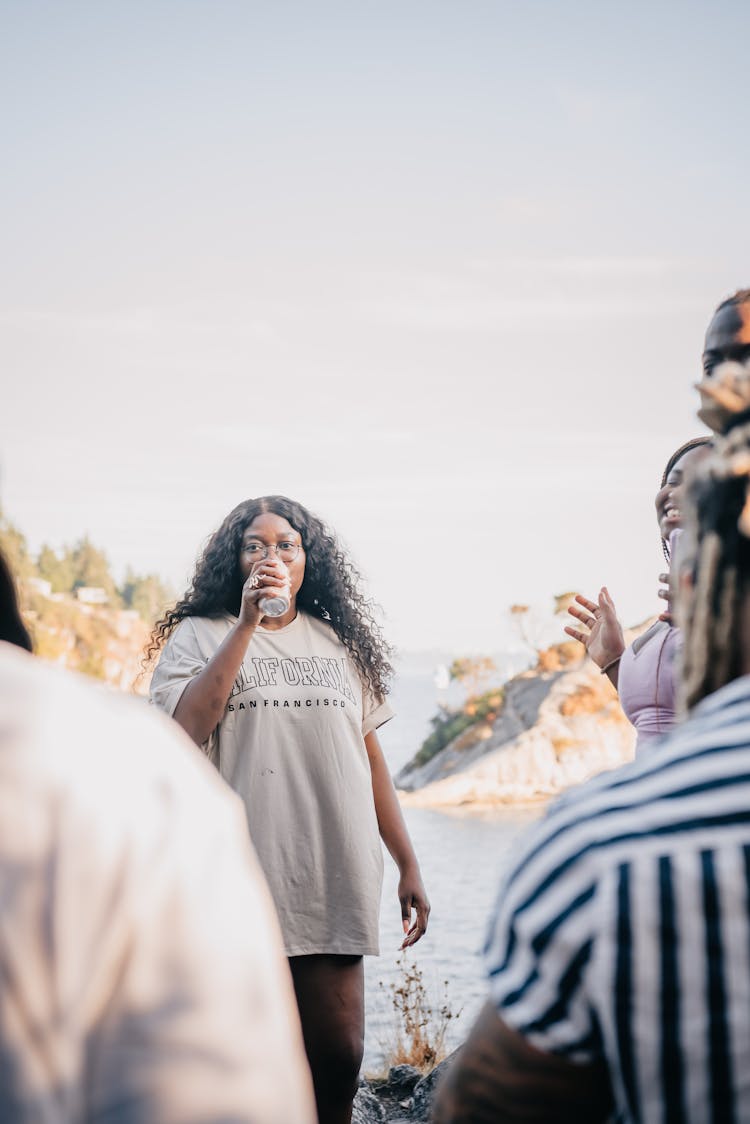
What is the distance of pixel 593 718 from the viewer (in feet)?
111

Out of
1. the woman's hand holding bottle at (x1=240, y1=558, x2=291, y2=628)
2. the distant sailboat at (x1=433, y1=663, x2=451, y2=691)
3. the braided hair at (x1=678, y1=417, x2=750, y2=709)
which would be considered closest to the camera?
the braided hair at (x1=678, y1=417, x2=750, y2=709)

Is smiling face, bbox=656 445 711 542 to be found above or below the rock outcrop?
above

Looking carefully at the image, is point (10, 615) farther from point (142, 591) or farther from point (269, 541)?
point (142, 591)

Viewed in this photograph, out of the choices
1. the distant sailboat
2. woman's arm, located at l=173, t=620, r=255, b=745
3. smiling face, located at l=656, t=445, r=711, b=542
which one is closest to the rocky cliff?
the distant sailboat

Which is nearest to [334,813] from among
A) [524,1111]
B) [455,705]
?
[524,1111]

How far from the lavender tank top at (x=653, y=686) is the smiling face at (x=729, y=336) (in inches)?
28.2

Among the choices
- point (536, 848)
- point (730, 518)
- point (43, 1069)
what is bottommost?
point (43, 1069)

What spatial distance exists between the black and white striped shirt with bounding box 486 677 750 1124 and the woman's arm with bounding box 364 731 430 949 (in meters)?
2.85

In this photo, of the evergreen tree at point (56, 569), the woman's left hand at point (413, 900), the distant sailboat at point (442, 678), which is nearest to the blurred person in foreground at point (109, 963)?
the woman's left hand at point (413, 900)

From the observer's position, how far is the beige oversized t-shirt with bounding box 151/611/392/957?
11.4 feet

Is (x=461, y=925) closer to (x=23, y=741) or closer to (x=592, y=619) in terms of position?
(x=592, y=619)

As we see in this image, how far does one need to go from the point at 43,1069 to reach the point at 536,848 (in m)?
0.51

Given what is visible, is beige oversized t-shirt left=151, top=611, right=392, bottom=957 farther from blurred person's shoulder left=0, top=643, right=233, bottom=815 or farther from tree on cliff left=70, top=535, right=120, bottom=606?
tree on cliff left=70, top=535, right=120, bottom=606

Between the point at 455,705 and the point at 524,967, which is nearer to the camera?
the point at 524,967
